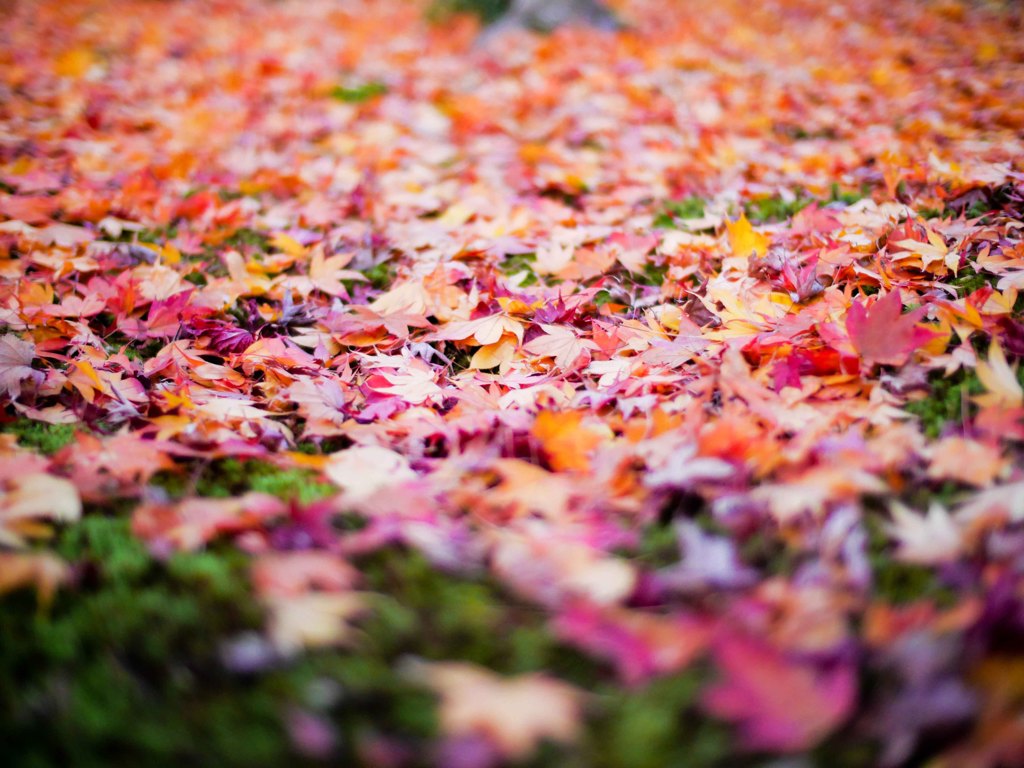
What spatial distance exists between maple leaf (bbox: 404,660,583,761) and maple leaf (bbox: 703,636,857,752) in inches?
6.2

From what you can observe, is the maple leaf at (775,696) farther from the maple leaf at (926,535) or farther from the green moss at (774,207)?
the green moss at (774,207)

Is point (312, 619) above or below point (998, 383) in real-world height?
below

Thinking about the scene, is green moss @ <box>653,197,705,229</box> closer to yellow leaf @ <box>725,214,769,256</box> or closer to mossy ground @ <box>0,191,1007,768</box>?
yellow leaf @ <box>725,214,769,256</box>

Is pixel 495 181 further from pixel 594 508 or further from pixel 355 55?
pixel 355 55

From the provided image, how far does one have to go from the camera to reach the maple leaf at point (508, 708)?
63 centimetres

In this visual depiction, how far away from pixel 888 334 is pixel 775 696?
0.81 m

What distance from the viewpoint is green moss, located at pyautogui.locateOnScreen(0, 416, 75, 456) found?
3.77ft

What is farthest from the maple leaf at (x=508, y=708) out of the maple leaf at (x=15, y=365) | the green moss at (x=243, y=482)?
the maple leaf at (x=15, y=365)

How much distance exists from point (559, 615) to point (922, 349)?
0.95 m

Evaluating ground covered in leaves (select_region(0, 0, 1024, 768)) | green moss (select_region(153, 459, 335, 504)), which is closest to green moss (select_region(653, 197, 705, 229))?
ground covered in leaves (select_region(0, 0, 1024, 768))

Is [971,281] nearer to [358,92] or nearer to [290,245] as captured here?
[290,245]

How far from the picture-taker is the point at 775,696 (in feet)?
2.12

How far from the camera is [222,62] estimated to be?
397 cm

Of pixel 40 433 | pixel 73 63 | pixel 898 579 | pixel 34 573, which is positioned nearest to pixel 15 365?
pixel 40 433
